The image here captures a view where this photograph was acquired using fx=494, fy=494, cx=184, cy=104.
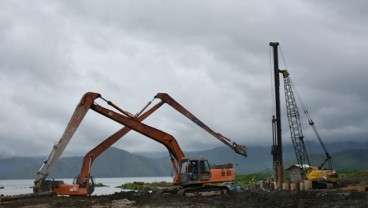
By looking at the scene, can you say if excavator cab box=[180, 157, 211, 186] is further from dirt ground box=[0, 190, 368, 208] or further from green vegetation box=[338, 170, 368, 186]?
green vegetation box=[338, 170, 368, 186]

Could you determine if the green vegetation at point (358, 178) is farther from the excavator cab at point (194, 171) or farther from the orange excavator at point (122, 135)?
the excavator cab at point (194, 171)

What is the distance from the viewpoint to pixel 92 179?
120ft

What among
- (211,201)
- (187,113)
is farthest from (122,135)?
(211,201)

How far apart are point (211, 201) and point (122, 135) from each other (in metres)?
10.5

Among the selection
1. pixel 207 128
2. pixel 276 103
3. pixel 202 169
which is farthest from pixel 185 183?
pixel 276 103

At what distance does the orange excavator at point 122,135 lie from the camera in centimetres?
3441

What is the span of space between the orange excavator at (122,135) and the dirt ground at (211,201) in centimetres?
108

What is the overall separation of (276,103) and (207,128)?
14.0m

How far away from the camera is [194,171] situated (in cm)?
3666

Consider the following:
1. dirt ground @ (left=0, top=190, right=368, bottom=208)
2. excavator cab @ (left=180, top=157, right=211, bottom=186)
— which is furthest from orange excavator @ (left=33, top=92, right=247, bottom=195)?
dirt ground @ (left=0, top=190, right=368, bottom=208)

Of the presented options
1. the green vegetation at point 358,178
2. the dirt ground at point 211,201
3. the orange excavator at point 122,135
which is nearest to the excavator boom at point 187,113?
the orange excavator at point 122,135

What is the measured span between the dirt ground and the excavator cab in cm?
127

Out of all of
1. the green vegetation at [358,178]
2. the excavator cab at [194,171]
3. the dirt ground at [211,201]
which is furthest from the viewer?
the green vegetation at [358,178]

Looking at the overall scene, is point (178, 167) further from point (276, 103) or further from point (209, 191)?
point (276, 103)
